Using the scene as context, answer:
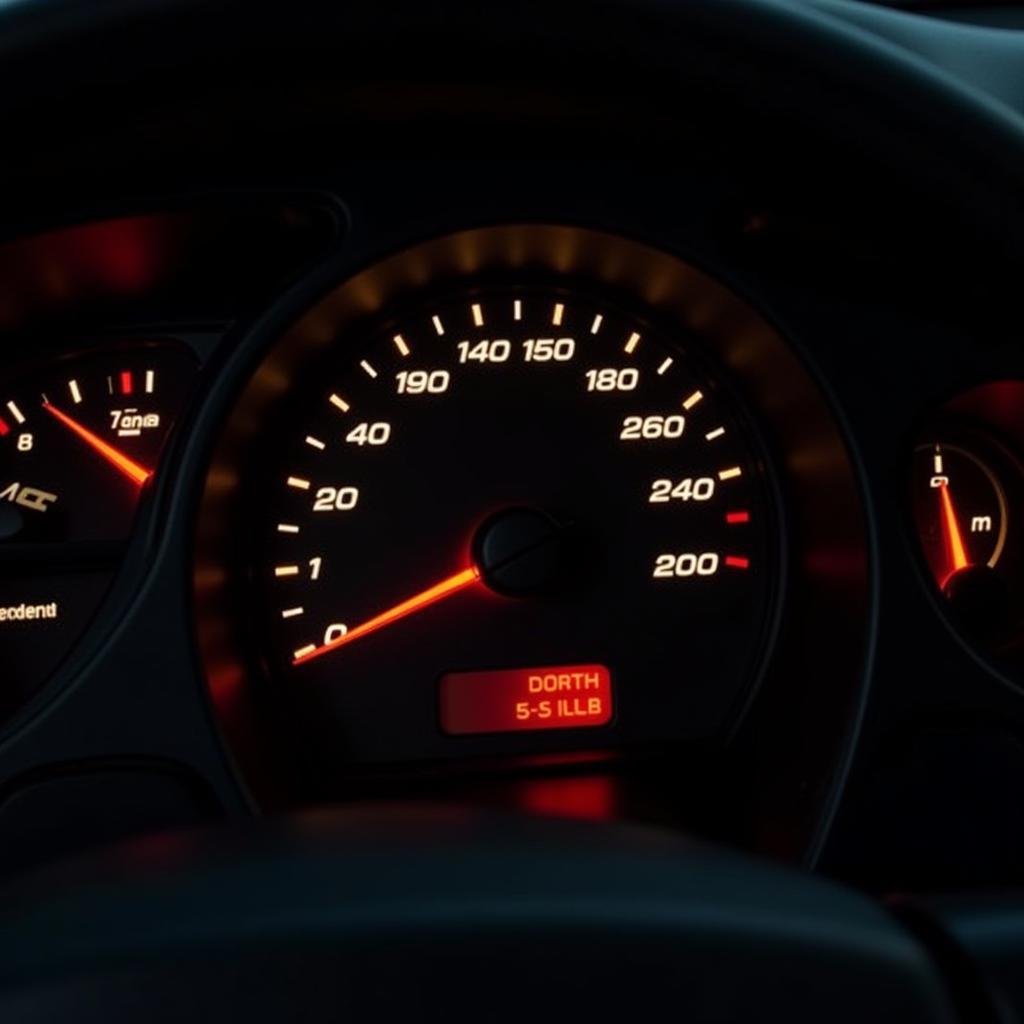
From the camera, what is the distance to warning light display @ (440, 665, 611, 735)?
2.32 m

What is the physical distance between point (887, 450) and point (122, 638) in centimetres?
93

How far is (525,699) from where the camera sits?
2326 mm

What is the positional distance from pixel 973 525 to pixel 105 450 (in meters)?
1.20

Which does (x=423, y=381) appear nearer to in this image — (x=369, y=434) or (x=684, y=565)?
(x=369, y=434)

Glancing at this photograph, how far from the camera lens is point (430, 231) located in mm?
2127

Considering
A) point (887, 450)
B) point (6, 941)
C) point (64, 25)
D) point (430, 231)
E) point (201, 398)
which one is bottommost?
point (6, 941)

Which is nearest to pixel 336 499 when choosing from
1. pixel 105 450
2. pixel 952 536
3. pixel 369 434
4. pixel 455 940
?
pixel 369 434

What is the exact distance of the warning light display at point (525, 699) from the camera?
91.3 inches

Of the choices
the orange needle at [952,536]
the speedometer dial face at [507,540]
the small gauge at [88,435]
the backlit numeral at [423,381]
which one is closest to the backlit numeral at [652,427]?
the speedometer dial face at [507,540]

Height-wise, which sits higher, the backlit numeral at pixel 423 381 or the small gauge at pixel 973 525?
the backlit numeral at pixel 423 381

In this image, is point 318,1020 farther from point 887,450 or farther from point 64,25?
point 887,450

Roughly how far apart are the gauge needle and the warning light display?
50 centimetres

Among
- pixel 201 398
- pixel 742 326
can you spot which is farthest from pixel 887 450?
pixel 201 398

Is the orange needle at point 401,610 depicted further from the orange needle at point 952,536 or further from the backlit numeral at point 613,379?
the orange needle at point 952,536
